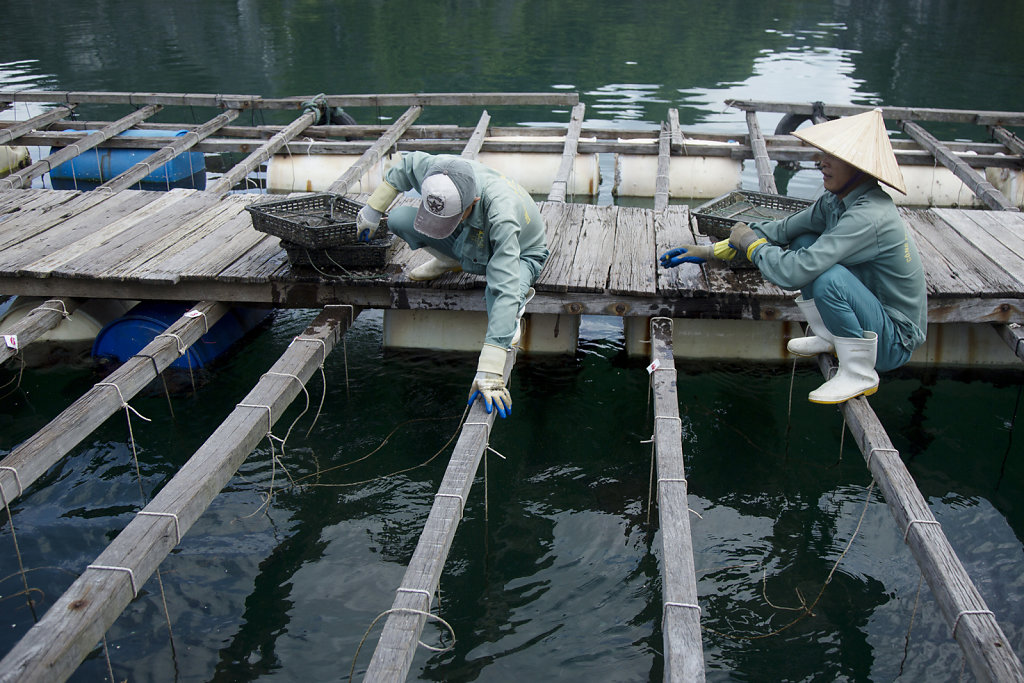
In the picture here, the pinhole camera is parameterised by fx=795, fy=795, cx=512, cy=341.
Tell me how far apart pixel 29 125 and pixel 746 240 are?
1016 cm

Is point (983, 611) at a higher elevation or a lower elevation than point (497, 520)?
A: higher

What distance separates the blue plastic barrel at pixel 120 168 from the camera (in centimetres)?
1108

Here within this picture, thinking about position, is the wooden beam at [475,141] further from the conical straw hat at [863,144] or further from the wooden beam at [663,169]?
the conical straw hat at [863,144]

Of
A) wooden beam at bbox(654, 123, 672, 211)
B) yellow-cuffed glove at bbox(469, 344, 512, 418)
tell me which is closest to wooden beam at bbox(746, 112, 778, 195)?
wooden beam at bbox(654, 123, 672, 211)

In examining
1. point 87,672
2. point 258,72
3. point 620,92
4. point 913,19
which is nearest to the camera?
point 87,672

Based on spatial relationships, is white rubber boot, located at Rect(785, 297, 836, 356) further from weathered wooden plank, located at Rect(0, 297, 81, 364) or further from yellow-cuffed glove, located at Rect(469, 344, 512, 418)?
weathered wooden plank, located at Rect(0, 297, 81, 364)

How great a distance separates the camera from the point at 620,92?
59.8 ft

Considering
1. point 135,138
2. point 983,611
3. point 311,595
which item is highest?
point 135,138

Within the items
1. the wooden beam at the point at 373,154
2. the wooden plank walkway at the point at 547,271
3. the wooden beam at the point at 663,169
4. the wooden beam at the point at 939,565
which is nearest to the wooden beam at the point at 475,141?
the wooden beam at the point at 373,154

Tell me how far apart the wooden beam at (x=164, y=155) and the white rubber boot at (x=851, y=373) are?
7072 millimetres

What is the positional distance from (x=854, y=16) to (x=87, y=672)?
30070 millimetres

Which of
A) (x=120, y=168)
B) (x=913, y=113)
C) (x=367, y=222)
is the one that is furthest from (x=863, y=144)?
(x=120, y=168)

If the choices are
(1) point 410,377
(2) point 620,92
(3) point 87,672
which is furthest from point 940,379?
(2) point 620,92

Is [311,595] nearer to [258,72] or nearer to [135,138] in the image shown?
[135,138]
